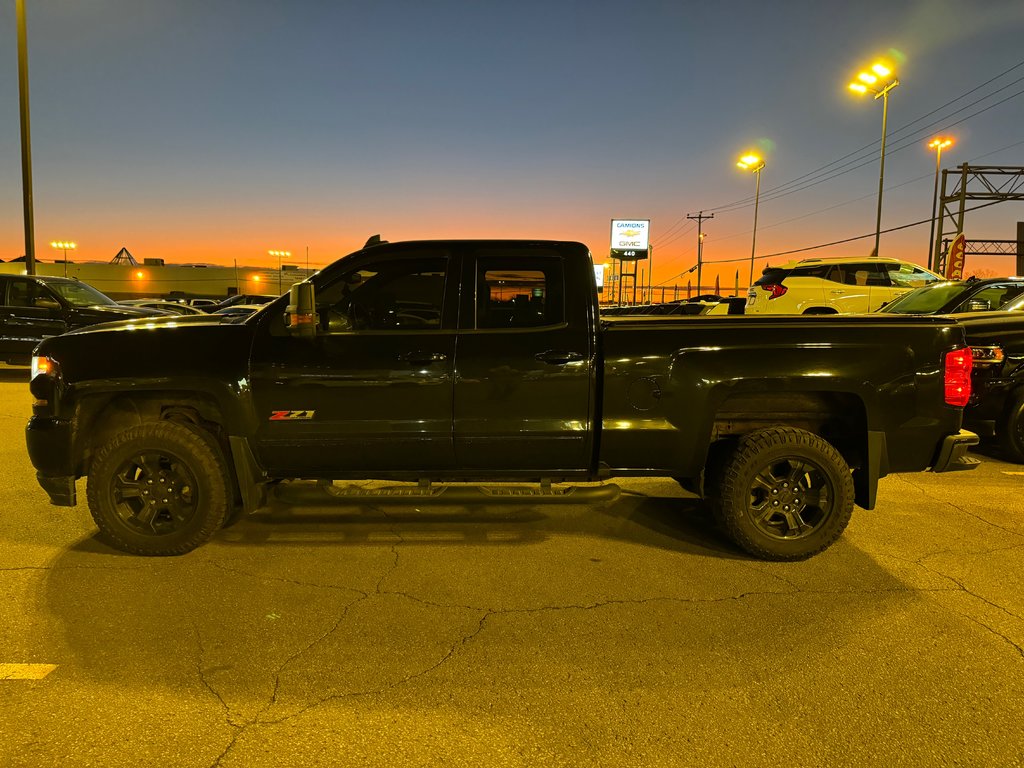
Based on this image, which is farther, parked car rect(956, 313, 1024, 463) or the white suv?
the white suv

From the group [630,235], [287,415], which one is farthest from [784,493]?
[630,235]

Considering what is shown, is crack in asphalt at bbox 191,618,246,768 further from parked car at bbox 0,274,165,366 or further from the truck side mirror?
parked car at bbox 0,274,165,366

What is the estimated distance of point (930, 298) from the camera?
8.76 meters

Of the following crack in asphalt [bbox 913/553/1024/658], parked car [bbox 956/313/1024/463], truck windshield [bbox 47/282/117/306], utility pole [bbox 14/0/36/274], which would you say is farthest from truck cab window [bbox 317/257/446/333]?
utility pole [bbox 14/0/36/274]

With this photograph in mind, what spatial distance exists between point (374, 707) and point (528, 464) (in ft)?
5.93

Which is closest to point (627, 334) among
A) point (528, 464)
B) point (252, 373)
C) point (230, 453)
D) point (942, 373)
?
point (528, 464)

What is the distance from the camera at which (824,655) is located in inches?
120

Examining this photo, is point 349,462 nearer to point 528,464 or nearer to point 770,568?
point 528,464

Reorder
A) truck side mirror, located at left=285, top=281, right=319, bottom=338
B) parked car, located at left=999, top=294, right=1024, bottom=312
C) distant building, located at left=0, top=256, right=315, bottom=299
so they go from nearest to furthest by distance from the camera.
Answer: truck side mirror, located at left=285, top=281, right=319, bottom=338 → parked car, located at left=999, top=294, right=1024, bottom=312 → distant building, located at left=0, top=256, right=315, bottom=299

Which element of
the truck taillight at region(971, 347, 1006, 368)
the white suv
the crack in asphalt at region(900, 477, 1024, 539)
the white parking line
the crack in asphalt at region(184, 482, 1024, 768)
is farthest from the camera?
the white suv

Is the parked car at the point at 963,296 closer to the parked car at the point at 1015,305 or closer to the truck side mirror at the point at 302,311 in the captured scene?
the parked car at the point at 1015,305

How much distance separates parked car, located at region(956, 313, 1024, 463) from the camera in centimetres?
642

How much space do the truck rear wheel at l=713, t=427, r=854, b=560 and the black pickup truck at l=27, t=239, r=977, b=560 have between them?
0.01 m

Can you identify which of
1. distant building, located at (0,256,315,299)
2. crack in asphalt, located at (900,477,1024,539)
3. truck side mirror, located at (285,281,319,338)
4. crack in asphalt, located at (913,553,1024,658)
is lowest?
crack in asphalt, located at (913,553,1024,658)
